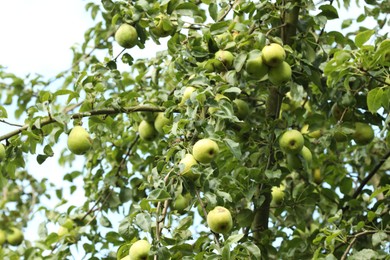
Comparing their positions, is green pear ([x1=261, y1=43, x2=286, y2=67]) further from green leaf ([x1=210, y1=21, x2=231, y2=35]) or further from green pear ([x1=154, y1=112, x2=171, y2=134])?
green pear ([x1=154, y1=112, x2=171, y2=134])

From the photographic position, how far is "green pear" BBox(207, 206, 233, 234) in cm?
234

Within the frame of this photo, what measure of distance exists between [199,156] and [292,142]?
21.1 inches

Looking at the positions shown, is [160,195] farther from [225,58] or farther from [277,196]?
[277,196]

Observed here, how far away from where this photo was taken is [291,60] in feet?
9.59

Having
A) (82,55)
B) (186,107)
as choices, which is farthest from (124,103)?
(82,55)

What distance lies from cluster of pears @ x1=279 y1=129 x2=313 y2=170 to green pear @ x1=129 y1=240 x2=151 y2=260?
30.7 inches

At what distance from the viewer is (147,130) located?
127 inches

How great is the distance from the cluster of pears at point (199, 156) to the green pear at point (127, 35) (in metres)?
0.62

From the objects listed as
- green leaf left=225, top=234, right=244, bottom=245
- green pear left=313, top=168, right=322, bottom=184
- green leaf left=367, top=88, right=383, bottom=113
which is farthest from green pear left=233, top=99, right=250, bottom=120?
green pear left=313, top=168, right=322, bottom=184

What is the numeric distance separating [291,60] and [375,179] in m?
1.73

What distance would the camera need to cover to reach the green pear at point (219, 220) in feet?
7.66

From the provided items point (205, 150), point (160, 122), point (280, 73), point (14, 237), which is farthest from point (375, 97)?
point (14, 237)

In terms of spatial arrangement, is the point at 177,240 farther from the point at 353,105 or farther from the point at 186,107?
the point at 353,105

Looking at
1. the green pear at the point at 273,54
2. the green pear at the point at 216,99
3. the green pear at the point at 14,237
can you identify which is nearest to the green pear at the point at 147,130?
the green pear at the point at 216,99
